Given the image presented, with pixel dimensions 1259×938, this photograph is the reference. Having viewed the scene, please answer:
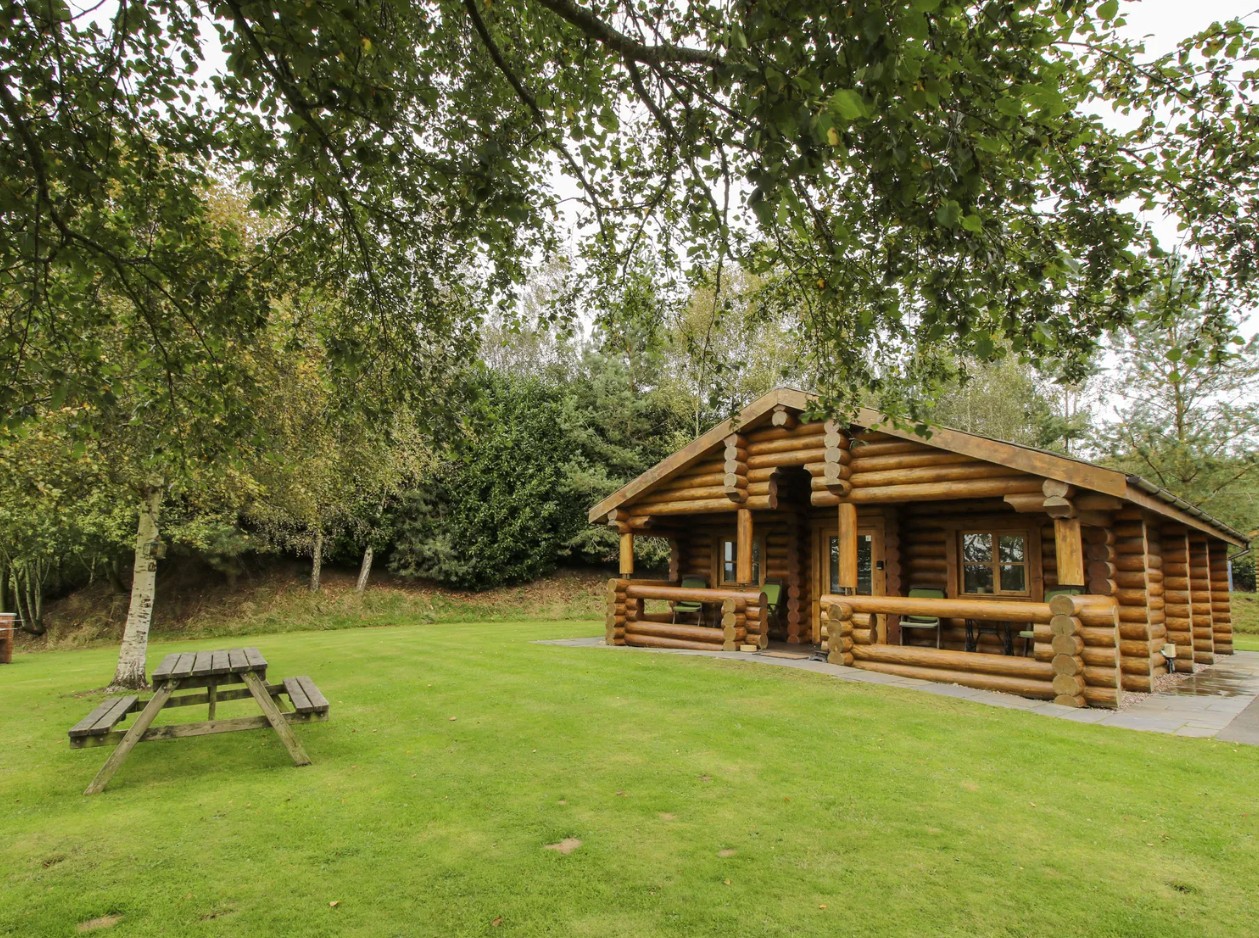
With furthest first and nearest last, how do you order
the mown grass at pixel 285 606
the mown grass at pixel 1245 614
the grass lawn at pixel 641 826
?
1. the mown grass at pixel 1245 614
2. the mown grass at pixel 285 606
3. the grass lawn at pixel 641 826

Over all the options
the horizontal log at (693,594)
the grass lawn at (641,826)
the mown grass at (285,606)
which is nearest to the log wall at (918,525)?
the horizontal log at (693,594)

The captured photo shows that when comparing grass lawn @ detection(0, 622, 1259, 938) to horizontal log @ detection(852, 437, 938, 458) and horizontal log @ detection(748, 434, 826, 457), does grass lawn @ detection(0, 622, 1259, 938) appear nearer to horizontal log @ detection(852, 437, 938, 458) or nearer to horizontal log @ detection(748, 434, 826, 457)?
horizontal log @ detection(852, 437, 938, 458)

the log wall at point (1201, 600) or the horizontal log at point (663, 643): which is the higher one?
the log wall at point (1201, 600)

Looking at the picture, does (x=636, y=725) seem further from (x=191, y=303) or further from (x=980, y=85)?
(x=980, y=85)

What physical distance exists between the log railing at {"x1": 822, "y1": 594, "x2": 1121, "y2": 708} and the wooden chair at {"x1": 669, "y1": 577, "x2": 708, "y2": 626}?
4031 mm

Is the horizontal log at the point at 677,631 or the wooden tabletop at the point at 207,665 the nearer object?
the wooden tabletop at the point at 207,665

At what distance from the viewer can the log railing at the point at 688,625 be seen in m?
12.9

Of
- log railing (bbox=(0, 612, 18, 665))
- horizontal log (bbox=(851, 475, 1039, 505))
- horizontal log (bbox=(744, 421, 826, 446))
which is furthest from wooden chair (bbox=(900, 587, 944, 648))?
log railing (bbox=(0, 612, 18, 665))

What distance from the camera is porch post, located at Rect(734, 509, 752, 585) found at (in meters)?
13.1

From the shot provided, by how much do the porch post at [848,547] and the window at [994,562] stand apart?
2.22 metres

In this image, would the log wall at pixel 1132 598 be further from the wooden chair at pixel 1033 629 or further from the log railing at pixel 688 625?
the log railing at pixel 688 625

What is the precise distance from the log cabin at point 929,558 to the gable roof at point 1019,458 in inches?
1.0

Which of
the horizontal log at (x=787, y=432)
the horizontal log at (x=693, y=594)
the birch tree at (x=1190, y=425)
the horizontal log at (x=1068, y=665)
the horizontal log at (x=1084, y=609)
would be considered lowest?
the horizontal log at (x=1068, y=665)

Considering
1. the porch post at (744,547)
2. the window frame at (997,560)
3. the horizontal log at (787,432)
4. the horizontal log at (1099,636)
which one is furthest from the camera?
the porch post at (744,547)
